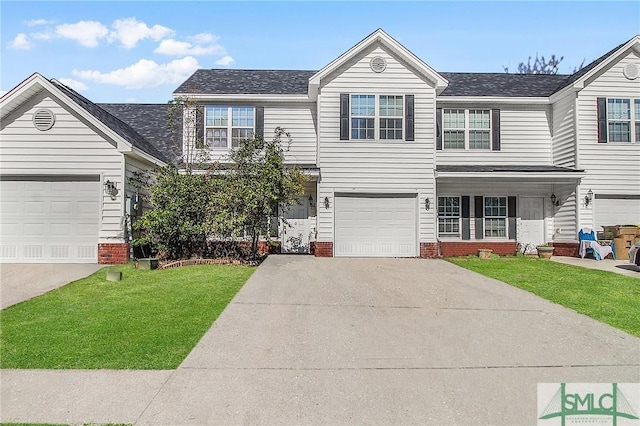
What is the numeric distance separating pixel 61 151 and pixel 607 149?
18.8 metres

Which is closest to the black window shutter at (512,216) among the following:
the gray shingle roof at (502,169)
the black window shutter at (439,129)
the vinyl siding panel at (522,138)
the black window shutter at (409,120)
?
the gray shingle roof at (502,169)

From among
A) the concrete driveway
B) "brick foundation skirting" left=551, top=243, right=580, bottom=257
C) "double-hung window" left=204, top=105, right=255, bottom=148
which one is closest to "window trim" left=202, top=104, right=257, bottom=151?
"double-hung window" left=204, top=105, right=255, bottom=148

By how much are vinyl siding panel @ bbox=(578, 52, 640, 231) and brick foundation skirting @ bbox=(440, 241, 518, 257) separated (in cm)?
340

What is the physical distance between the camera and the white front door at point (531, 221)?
16141 millimetres

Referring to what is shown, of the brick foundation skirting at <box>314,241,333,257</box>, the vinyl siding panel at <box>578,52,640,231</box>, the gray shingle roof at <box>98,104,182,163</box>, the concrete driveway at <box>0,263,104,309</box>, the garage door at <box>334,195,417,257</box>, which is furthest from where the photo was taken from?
the gray shingle roof at <box>98,104,182,163</box>

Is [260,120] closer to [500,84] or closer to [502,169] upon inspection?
[502,169]

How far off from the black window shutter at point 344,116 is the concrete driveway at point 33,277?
881 cm

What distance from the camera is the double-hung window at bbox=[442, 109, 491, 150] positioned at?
16.2 metres

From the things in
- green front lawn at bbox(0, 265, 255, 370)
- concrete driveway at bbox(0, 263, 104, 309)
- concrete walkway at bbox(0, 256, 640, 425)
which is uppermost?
concrete driveway at bbox(0, 263, 104, 309)

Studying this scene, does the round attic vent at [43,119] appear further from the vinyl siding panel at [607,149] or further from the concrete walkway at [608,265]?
the vinyl siding panel at [607,149]

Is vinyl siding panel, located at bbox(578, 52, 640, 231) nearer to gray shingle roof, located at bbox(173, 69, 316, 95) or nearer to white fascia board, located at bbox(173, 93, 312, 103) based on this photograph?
white fascia board, located at bbox(173, 93, 312, 103)

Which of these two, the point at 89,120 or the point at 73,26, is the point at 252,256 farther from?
the point at 73,26

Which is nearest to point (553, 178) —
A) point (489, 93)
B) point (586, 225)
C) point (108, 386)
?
point (586, 225)

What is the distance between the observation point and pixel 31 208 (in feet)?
40.4
